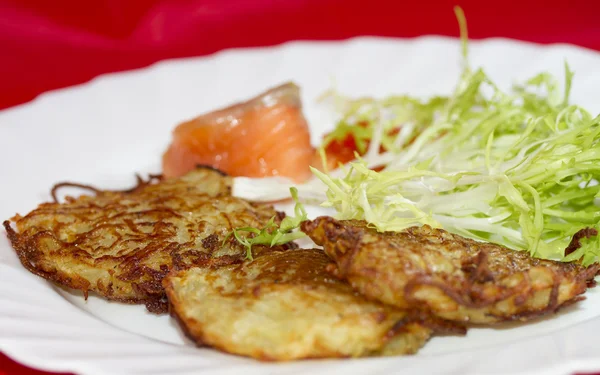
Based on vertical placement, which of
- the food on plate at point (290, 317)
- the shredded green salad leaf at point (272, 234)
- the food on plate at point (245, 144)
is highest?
the food on plate at point (245, 144)

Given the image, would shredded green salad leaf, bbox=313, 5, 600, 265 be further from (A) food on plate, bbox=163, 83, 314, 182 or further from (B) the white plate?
(A) food on plate, bbox=163, 83, 314, 182

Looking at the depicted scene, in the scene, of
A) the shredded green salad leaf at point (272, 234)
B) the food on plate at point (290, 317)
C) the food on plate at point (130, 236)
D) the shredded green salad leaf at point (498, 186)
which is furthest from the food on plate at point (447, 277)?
the food on plate at point (130, 236)

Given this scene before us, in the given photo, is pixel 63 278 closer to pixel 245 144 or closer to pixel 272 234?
pixel 272 234

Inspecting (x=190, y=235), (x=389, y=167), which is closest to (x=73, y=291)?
(x=190, y=235)

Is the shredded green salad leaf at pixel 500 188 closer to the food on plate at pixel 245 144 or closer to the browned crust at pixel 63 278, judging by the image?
the food on plate at pixel 245 144

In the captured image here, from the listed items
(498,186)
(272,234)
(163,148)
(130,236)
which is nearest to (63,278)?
(130,236)

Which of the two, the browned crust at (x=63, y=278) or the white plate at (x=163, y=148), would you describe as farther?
the browned crust at (x=63, y=278)

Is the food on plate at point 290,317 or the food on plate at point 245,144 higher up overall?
the food on plate at point 245,144
